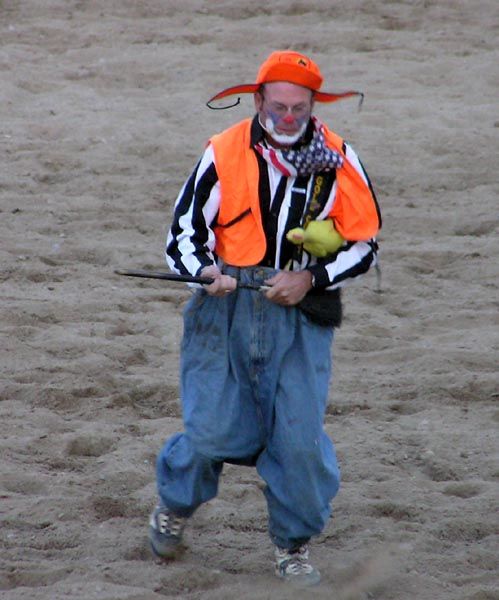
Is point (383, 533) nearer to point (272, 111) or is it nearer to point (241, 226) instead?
point (241, 226)

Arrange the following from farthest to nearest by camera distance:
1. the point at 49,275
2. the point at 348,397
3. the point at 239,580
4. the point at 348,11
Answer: the point at 348,11 < the point at 49,275 < the point at 348,397 < the point at 239,580

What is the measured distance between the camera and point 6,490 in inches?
186

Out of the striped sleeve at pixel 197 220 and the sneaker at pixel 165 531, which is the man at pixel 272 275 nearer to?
the striped sleeve at pixel 197 220

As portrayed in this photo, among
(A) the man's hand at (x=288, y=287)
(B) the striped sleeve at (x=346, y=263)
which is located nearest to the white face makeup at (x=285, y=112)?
(B) the striped sleeve at (x=346, y=263)

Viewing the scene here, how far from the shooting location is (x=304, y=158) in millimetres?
3816

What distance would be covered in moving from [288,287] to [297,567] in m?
0.97

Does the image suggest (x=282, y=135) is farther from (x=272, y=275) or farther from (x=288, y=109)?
(x=272, y=275)

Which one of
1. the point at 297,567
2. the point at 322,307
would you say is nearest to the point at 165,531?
the point at 297,567

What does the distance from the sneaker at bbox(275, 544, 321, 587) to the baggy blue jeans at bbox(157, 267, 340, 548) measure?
131 millimetres

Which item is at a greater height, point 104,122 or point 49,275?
point 104,122

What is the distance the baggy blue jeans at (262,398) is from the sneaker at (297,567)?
0.43ft

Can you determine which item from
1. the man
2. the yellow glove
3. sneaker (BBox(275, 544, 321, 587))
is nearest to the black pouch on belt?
the man

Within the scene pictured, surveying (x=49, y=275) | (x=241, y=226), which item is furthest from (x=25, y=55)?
(x=241, y=226)

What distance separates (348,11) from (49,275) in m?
5.30
